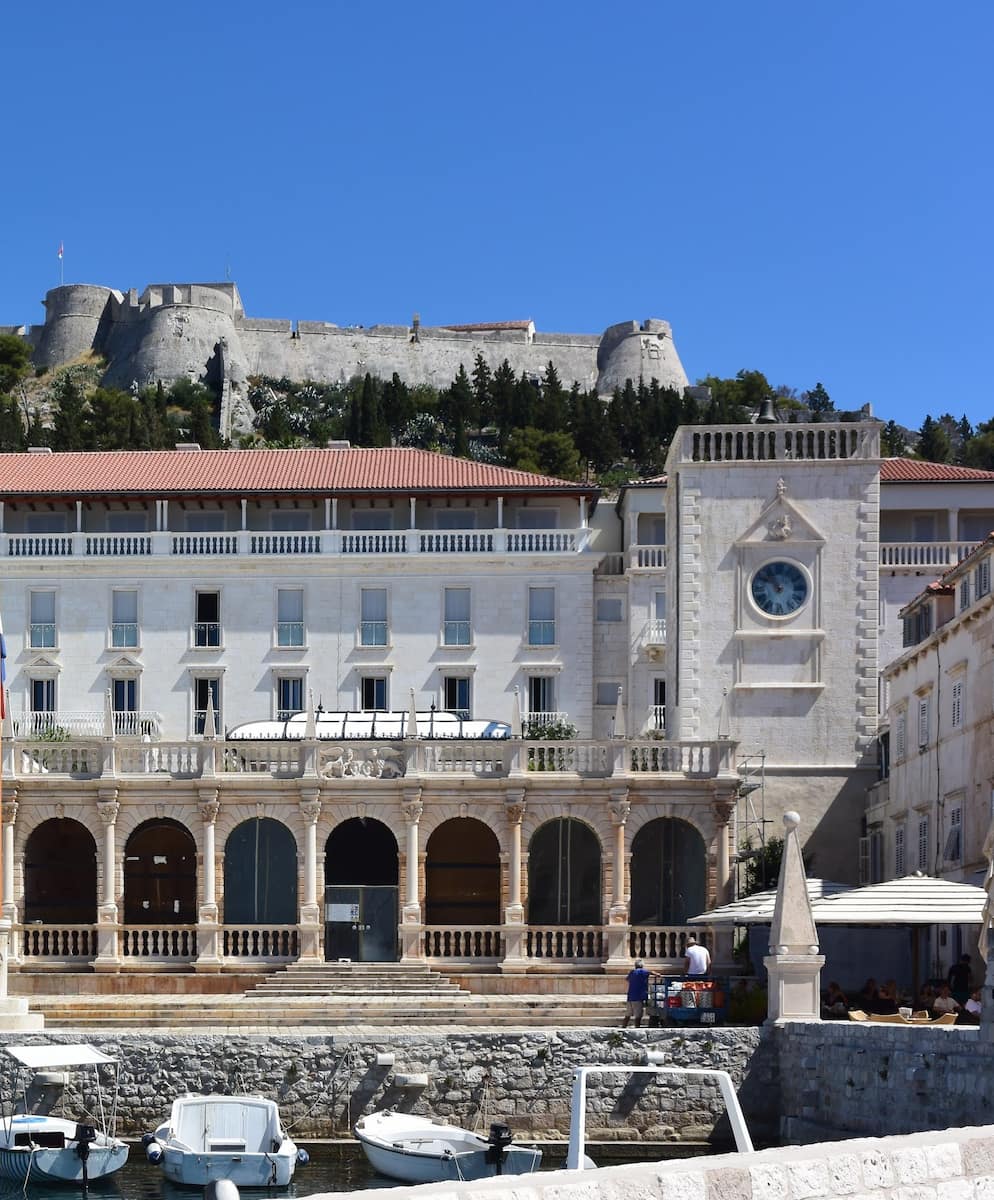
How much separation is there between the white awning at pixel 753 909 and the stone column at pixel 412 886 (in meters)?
5.92

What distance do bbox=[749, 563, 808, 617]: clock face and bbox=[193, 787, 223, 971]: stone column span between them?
15.1 meters

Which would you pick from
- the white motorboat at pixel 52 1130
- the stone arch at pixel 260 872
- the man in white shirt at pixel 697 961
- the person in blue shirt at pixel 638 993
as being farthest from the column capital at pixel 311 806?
the white motorboat at pixel 52 1130

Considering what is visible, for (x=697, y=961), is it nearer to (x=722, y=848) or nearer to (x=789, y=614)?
(x=722, y=848)

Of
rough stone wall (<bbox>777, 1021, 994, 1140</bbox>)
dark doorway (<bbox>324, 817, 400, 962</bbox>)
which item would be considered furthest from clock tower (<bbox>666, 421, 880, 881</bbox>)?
rough stone wall (<bbox>777, 1021, 994, 1140</bbox>)

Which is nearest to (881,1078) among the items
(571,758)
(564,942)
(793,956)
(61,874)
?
(793,956)

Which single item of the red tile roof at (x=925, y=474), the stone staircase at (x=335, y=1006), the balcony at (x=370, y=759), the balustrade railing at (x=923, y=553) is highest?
the red tile roof at (x=925, y=474)

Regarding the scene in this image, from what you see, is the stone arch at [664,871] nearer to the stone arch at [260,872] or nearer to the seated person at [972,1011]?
the stone arch at [260,872]

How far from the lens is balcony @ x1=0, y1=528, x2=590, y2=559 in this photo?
232 ft

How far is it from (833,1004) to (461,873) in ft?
43.8

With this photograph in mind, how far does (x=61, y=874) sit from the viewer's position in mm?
48625

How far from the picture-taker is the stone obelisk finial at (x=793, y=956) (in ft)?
110

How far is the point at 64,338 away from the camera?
168000 mm

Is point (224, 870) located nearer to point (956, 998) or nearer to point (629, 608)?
point (956, 998)

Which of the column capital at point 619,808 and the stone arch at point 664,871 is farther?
the stone arch at point 664,871
